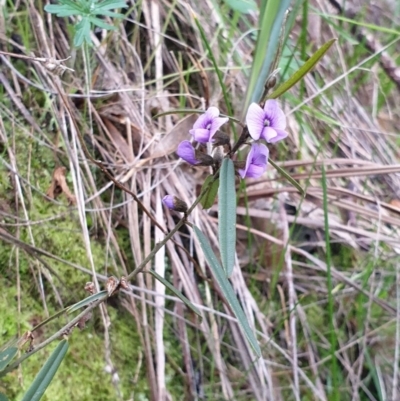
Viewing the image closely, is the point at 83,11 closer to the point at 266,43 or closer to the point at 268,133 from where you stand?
the point at 266,43

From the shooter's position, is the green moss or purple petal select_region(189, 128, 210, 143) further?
the green moss

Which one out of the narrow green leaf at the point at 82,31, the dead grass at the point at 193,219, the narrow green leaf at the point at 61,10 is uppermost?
the narrow green leaf at the point at 61,10

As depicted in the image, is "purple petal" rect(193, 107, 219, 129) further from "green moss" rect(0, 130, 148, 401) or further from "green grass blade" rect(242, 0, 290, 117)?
"green moss" rect(0, 130, 148, 401)

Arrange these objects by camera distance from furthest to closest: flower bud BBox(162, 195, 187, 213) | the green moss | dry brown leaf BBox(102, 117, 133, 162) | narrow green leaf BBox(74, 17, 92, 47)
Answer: dry brown leaf BBox(102, 117, 133, 162) < narrow green leaf BBox(74, 17, 92, 47) < the green moss < flower bud BBox(162, 195, 187, 213)

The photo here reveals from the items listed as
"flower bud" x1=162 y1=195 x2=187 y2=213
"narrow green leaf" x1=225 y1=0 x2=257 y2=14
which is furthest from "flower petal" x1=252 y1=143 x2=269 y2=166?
"narrow green leaf" x1=225 y1=0 x2=257 y2=14

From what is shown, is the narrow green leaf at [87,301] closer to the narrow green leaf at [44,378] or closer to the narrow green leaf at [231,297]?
the narrow green leaf at [44,378]

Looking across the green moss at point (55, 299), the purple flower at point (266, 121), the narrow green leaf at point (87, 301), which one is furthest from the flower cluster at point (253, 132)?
the green moss at point (55, 299)

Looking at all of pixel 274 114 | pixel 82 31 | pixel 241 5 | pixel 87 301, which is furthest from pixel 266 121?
pixel 241 5

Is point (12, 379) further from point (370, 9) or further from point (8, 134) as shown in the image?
point (370, 9)
